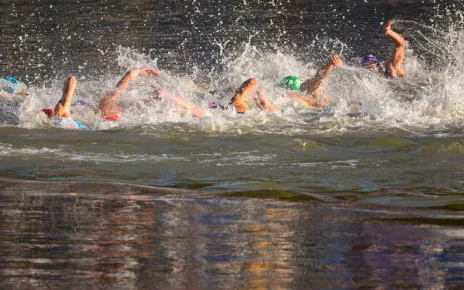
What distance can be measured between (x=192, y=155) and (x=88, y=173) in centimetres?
147

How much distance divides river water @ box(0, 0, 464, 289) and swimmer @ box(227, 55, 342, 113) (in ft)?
0.75

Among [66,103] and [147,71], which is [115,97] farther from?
[66,103]

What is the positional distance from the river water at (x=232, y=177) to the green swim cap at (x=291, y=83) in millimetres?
215

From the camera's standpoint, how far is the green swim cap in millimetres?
15160

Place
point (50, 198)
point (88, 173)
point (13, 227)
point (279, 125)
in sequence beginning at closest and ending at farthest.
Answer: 1. point (13, 227)
2. point (50, 198)
3. point (88, 173)
4. point (279, 125)

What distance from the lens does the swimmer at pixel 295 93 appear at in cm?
1343

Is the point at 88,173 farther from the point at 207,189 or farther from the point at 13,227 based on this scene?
the point at 13,227

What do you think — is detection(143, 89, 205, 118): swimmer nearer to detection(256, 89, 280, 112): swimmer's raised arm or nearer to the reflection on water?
detection(256, 89, 280, 112): swimmer's raised arm

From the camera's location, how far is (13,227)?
6.33m

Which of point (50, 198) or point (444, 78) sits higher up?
point (444, 78)

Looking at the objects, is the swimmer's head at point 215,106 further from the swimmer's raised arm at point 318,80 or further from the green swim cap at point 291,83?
the green swim cap at point 291,83

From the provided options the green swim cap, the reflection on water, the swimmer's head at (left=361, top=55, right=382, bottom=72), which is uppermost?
the swimmer's head at (left=361, top=55, right=382, bottom=72)

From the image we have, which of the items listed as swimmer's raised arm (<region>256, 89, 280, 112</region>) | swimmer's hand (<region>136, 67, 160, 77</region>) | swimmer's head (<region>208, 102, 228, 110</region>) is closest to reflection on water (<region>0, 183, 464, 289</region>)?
swimmer's hand (<region>136, 67, 160, 77</region>)

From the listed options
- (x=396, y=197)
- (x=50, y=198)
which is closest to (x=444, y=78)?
(x=396, y=197)
